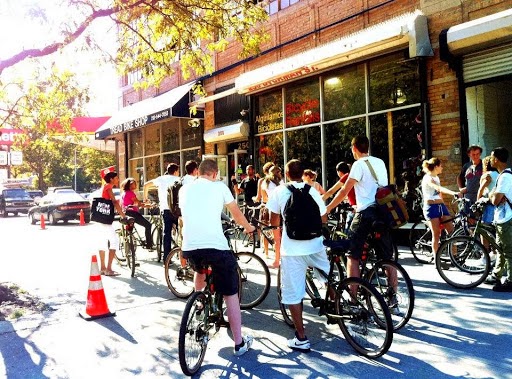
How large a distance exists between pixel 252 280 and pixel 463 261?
300 cm

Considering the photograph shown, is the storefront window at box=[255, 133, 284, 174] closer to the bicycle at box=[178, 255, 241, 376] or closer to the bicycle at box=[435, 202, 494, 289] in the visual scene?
the bicycle at box=[435, 202, 494, 289]

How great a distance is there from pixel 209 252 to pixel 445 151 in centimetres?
699

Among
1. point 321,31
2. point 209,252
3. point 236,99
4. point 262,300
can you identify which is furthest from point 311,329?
point 236,99

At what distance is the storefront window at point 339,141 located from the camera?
11.0 meters

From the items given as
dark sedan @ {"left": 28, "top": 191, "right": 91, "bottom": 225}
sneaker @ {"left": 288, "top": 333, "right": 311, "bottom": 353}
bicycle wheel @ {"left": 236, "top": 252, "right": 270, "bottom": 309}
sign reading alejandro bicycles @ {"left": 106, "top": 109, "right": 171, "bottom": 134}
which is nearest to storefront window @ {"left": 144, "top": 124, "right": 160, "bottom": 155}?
sign reading alejandro bicycles @ {"left": 106, "top": 109, "right": 171, "bottom": 134}

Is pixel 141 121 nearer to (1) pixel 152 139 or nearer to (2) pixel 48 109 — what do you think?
(1) pixel 152 139

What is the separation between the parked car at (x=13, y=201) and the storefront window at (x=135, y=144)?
13344mm

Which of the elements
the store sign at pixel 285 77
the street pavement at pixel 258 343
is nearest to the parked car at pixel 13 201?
the store sign at pixel 285 77

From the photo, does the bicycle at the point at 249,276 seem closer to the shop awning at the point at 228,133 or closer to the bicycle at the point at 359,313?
the bicycle at the point at 359,313

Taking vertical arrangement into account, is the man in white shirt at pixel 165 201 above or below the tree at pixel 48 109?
below

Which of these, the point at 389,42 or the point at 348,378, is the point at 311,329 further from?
the point at 389,42

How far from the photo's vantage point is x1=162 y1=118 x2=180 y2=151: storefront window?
1784cm

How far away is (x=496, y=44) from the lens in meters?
8.48

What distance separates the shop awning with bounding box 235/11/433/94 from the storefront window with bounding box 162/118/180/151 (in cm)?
Answer: 533
